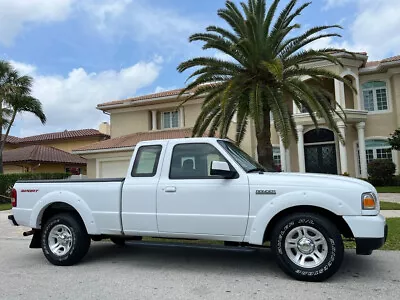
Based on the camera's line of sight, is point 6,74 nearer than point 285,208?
No

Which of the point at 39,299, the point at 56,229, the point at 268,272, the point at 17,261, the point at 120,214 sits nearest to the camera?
the point at 39,299

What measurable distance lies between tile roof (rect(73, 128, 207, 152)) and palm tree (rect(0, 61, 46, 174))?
4.78 m

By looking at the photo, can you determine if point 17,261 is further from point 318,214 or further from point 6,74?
point 6,74

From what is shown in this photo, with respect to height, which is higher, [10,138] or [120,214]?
[10,138]

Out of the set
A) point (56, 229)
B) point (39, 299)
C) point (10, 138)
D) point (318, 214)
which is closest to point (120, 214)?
point (56, 229)

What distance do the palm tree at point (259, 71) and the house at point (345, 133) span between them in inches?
355

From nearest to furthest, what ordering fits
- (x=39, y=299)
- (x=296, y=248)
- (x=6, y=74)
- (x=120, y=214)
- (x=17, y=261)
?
(x=39, y=299) → (x=296, y=248) → (x=120, y=214) → (x=17, y=261) → (x=6, y=74)

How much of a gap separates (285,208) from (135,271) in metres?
2.54

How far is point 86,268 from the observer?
20.1ft

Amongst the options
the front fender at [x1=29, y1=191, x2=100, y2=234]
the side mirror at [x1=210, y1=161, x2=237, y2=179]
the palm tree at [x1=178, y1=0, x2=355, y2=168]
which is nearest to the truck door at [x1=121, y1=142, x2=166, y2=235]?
the front fender at [x1=29, y1=191, x2=100, y2=234]

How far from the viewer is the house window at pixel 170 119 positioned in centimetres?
2666

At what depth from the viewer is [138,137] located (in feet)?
85.6

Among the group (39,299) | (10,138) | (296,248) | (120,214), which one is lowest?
(39,299)

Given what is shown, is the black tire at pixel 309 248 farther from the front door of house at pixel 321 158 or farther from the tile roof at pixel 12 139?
the tile roof at pixel 12 139
